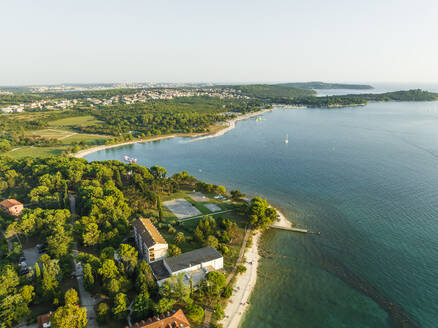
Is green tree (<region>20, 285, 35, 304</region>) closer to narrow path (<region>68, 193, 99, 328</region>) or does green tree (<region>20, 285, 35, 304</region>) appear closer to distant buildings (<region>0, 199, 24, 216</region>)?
narrow path (<region>68, 193, 99, 328</region>)

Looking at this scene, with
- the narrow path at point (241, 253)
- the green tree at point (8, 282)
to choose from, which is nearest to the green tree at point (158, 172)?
the narrow path at point (241, 253)

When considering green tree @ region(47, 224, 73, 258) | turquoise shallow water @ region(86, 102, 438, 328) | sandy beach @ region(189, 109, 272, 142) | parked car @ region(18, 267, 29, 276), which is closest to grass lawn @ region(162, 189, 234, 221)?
turquoise shallow water @ region(86, 102, 438, 328)

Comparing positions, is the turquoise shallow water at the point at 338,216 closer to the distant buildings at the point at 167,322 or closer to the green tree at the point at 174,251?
the distant buildings at the point at 167,322

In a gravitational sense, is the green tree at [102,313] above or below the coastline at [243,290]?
above

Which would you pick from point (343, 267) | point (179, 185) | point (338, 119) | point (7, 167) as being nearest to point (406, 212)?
point (343, 267)

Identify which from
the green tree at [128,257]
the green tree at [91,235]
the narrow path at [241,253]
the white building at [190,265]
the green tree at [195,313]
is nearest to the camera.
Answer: the green tree at [195,313]

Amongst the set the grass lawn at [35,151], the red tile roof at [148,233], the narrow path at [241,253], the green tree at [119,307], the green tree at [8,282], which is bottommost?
the grass lawn at [35,151]
